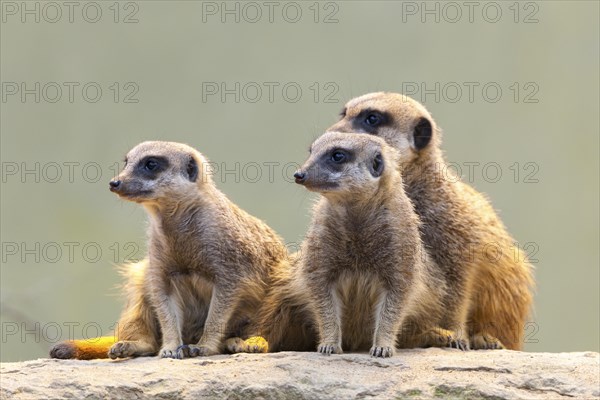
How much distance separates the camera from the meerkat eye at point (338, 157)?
357cm

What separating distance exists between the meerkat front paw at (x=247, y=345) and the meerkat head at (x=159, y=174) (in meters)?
0.61

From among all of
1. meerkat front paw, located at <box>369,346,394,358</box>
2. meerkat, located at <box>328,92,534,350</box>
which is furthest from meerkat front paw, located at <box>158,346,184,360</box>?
A: meerkat, located at <box>328,92,534,350</box>

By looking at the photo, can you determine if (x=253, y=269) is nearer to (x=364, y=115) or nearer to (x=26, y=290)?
(x=364, y=115)

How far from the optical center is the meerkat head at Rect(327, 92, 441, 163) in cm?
418

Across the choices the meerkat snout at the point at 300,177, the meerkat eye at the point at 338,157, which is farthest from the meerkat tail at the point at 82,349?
the meerkat eye at the point at 338,157

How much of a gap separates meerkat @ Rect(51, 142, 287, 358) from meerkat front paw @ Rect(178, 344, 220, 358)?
4cm

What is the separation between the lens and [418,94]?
6.44m

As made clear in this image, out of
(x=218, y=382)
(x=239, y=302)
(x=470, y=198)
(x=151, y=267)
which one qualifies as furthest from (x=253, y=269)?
(x=470, y=198)

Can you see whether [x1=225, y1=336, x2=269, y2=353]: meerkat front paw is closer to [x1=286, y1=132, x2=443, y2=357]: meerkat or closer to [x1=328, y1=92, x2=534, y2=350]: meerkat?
[x1=286, y1=132, x2=443, y2=357]: meerkat

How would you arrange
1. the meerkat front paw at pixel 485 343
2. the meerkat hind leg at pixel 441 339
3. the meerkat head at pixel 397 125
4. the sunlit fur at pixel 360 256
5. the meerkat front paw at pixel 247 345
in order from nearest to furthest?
the sunlit fur at pixel 360 256 → the meerkat front paw at pixel 247 345 → the meerkat hind leg at pixel 441 339 → the meerkat front paw at pixel 485 343 → the meerkat head at pixel 397 125

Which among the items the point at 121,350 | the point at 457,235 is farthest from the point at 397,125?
the point at 121,350

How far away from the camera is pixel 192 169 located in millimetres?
3938

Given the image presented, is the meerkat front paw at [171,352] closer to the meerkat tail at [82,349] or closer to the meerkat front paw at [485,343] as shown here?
the meerkat tail at [82,349]

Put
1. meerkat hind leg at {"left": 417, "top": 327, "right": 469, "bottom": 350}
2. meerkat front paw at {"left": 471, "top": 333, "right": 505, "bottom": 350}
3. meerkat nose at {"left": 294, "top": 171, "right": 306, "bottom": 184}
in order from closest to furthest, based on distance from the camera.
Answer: meerkat nose at {"left": 294, "top": 171, "right": 306, "bottom": 184}
meerkat hind leg at {"left": 417, "top": 327, "right": 469, "bottom": 350}
meerkat front paw at {"left": 471, "top": 333, "right": 505, "bottom": 350}
